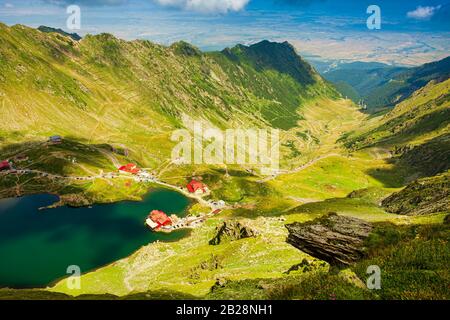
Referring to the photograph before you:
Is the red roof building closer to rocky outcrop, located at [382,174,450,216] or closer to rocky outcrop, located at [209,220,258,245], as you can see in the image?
rocky outcrop, located at [209,220,258,245]

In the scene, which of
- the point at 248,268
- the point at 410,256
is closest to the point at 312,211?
the point at 248,268

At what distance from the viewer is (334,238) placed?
4469cm

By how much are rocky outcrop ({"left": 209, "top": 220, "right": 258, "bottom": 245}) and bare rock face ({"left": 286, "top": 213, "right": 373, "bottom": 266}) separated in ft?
223

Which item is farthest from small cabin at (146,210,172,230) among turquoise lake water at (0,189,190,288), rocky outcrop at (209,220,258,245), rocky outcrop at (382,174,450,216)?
rocky outcrop at (382,174,450,216)

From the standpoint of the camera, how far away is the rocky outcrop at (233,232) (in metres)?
119

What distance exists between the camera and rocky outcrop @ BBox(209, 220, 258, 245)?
11940cm

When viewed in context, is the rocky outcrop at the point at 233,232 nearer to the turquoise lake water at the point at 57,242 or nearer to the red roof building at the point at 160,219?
the turquoise lake water at the point at 57,242

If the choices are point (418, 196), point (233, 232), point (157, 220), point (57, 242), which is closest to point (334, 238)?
point (233, 232)

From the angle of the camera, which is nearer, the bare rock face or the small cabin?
the bare rock face

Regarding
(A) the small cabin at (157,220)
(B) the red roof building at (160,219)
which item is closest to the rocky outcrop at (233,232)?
(A) the small cabin at (157,220)

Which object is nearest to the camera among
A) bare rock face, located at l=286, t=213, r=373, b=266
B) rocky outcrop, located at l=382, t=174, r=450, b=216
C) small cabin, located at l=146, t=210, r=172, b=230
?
bare rock face, located at l=286, t=213, r=373, b=266

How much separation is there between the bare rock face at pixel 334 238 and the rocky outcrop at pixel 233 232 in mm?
67885

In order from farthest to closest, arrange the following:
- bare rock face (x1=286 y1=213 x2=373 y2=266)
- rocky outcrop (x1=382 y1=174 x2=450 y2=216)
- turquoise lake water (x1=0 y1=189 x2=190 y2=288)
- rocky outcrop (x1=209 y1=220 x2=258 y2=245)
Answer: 1. turquoise lake water (x1=0 y1=189 x2=190 y2=288)
2. rocky outcrop (x1=382 y1=174 x2=450 y2=216)
3. rocky outcrop (x1=209 y1=220 x2=258 y2=245)
4. bare rock face (x1=286 y1=213 x2=373 y2=266)

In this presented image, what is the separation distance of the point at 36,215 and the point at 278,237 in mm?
146826
